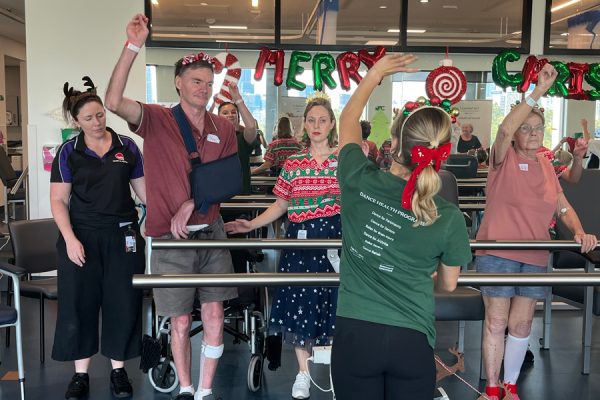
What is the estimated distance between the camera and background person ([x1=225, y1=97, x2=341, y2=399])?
3.28 metres

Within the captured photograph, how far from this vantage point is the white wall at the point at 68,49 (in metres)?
5.83

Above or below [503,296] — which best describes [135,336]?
below

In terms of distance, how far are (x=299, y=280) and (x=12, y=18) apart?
10665 mm

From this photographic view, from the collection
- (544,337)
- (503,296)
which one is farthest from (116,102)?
(544,337)

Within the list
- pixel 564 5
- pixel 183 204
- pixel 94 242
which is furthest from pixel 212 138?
pixel 564 5

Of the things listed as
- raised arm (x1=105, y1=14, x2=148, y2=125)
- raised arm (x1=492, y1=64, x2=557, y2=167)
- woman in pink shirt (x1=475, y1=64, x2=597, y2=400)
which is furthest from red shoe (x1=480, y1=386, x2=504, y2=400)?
raised arm (x1=105, y1=14, x2=148, y2=125)

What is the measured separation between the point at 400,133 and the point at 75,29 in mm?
4829

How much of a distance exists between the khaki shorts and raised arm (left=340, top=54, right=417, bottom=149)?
3.85ft

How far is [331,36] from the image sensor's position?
781 centimetres

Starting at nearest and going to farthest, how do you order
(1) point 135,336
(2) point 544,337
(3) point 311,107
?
(3) point 311,107, (1) point 135,336, (2) point 544,337

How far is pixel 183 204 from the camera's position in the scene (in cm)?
283

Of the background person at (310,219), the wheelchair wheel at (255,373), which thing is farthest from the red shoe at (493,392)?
the wheelchair wheel at (255,373)

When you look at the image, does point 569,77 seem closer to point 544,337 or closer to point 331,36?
point 331,36

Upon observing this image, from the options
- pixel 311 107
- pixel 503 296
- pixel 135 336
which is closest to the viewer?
pixel 503 296
